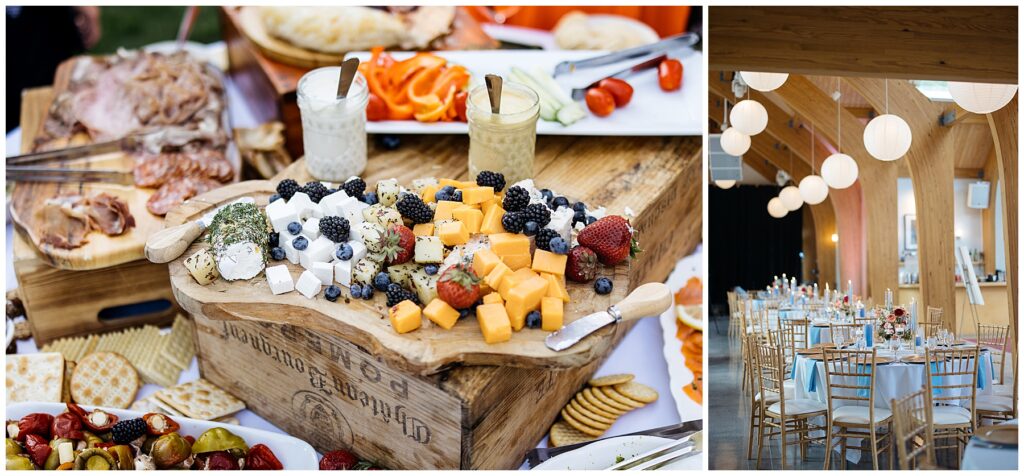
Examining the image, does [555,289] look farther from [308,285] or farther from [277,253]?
[277,253]

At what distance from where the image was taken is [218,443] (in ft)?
9.29

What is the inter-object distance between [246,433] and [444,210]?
889 millimetres

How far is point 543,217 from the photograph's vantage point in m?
2.76

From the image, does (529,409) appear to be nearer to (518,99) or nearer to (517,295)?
(517,295)

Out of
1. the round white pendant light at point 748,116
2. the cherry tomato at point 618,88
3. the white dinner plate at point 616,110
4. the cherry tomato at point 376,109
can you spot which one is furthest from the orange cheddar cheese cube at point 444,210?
the round white pendant light at point 748,116

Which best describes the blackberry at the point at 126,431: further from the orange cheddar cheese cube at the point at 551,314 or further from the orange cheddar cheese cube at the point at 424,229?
the orange cheddar cheese cube at the point at 551,314

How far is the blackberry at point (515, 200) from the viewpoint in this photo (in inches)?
111

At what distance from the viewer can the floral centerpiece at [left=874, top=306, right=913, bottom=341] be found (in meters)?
3.39

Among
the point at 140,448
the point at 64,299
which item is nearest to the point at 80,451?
the point at 140,448

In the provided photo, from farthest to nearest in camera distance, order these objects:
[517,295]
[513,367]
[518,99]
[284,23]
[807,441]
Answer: [284,23]
[807,441]
[518,99]
[513,367]
[517,295]

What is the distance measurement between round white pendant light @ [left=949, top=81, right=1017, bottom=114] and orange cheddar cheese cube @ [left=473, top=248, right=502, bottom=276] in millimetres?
1556

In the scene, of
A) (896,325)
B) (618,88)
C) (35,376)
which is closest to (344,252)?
(35,376)

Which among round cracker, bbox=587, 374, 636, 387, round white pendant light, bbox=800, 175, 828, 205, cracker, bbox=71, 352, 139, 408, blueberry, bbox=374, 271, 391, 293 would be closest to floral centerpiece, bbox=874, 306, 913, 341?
round white pendant light, bbox=800, 175, 828, 205

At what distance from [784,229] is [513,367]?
1436mm
